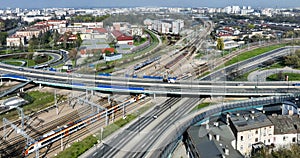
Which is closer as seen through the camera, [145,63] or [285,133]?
[285,133]

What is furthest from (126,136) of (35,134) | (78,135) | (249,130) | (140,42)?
(140,42)

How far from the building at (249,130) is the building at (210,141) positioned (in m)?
0.18

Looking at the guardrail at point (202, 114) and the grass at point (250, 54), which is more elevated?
the grass at point (250, 54)

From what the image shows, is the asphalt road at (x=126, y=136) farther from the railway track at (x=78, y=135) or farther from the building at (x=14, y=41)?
the building at (x=14, y=41)

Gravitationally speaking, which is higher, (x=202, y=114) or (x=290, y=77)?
(x=290, y=77)

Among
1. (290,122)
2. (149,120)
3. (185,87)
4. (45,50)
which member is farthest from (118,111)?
(45,50)

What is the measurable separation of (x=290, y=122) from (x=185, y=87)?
375 cm

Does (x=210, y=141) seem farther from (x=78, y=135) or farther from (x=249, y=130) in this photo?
(x=78, y=135)

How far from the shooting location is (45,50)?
813 inches

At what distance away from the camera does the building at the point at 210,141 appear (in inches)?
224

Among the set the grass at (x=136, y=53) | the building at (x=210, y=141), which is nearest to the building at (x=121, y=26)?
the grass at (x=136, y=53)

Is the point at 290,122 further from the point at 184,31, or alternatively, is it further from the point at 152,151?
the point at 184,31

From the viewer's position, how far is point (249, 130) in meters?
6.62

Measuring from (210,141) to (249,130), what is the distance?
113 cm
